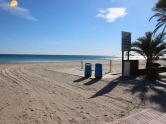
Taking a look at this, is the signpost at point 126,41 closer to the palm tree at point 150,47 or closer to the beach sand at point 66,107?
the palm tree at point 150,47

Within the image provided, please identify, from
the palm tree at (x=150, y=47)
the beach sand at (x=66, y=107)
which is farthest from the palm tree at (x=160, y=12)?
the beach sand at (x=66, y=107)

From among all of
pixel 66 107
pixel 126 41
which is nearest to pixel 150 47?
pixel 126 41

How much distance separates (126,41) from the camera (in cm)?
1623

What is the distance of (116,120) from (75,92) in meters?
3.78

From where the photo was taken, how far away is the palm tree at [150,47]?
15.3m

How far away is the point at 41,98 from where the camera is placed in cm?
766

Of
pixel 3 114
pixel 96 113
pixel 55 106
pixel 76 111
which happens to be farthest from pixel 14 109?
pixel 96 113

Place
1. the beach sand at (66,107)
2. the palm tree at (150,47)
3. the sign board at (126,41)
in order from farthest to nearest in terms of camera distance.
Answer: the sign board at (126,41) → the palm tree at (150,47) → the beach sand at (66,107)

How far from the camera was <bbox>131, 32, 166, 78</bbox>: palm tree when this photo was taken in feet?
50.1

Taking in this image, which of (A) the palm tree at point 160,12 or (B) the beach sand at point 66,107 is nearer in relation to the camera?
(B) the beach sand at point 66,107

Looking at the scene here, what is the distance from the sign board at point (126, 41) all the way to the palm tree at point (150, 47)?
0.45 m

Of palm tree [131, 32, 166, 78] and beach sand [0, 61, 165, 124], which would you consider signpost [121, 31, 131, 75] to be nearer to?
palm tree [131, 32, 166, 78]

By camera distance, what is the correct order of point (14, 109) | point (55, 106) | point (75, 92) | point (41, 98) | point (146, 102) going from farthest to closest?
point (75, 92), point (41, 98), point (146, 102), point (55, 106), point (14, 109)

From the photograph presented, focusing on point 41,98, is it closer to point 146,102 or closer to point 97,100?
point 97,100
